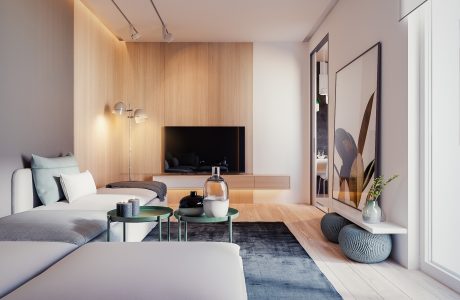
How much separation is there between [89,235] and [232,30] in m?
4.17

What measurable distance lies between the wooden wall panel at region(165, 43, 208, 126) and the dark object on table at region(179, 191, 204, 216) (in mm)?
3659

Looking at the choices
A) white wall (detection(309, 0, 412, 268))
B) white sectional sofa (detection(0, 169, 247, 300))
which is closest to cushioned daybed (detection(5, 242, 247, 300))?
white sectional sofa (detection(0, 169, 247, 300))

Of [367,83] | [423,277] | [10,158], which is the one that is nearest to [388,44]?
[367,83]

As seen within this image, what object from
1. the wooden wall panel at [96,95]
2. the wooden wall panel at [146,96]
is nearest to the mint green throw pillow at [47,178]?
the wooden wall panel at [96,95]

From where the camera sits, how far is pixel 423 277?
2713mm

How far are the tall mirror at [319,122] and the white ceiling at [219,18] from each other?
557 mm

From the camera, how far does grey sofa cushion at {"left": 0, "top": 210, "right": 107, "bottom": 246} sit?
242cm

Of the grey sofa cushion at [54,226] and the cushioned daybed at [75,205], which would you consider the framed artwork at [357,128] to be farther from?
the grey sofa cushion at [54,226]

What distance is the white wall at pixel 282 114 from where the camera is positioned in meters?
6.46

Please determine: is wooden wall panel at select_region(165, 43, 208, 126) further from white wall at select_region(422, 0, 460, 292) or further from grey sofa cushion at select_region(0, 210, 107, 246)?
white wall at select_region(422, 0, 460, 292)

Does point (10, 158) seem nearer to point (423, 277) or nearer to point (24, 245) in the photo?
point (24, 245)

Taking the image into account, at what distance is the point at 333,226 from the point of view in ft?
12.1

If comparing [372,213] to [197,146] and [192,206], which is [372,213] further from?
[197,146]

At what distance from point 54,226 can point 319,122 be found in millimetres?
5932
